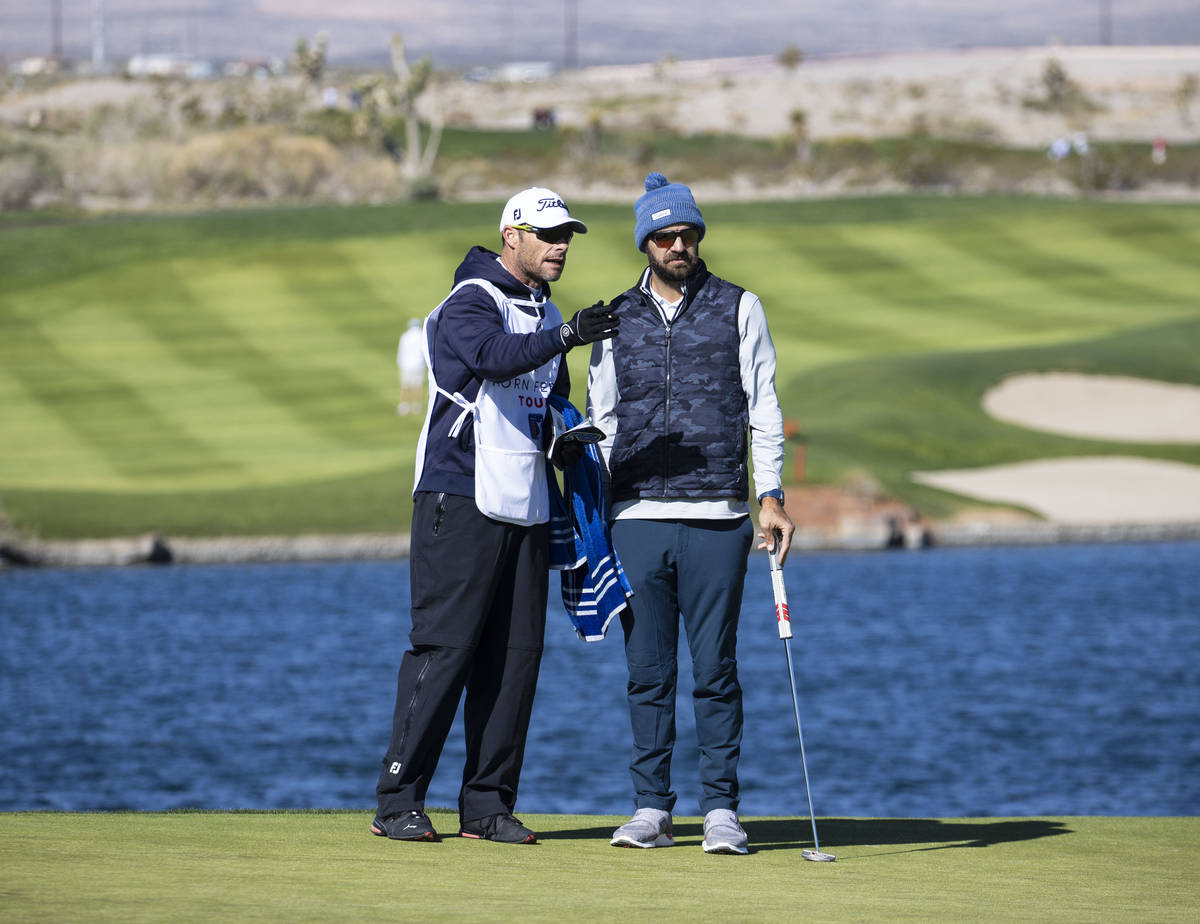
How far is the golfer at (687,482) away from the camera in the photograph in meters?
7.28

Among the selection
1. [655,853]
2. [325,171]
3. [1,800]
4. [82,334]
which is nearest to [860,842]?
[655,853]

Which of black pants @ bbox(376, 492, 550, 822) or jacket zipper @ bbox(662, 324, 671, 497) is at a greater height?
jacket zipper @ bbox(662, 324, 671, 497)

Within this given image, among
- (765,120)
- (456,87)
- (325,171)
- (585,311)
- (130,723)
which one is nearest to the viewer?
(585,311)

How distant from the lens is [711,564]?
7285 millimetres

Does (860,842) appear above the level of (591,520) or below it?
below

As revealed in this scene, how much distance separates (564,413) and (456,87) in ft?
447

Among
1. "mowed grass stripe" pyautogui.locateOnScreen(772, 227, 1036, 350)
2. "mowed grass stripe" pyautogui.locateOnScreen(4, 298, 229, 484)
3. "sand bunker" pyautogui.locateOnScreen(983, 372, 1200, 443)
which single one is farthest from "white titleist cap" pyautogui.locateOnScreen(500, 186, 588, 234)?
"mowed grass stripe" pyautogui.locateOnScreen(772, 227, 1036, 350)

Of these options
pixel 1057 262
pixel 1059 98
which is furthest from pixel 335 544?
pixel 1059 98

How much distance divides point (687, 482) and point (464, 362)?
98 centimetres

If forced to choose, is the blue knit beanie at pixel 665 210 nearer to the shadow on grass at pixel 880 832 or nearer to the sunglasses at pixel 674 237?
the sunglasses at pixel 674 237

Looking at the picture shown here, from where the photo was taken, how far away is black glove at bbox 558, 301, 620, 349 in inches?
261

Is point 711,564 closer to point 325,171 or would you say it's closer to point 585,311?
point 585,311

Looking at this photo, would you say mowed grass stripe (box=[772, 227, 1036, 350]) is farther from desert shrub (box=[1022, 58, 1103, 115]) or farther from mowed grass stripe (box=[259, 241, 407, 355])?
desert shrub (box=[1022, 58, 1103, 115])

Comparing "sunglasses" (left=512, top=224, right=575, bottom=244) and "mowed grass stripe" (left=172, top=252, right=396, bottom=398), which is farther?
"mowed grass stripe" (left=172, top=252, right=396, bottom=398)
